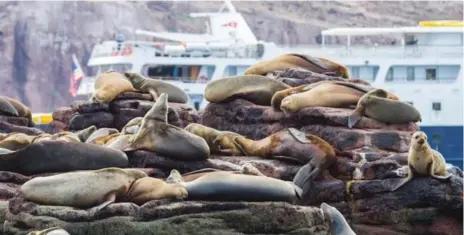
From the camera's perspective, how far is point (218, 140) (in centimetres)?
1296

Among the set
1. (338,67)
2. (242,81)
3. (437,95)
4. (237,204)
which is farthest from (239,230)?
(437,95)

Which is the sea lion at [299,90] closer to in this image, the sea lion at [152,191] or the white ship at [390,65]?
the sea lion at [152,191]

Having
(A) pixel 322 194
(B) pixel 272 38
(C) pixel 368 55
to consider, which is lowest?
(B) pixel 272 38

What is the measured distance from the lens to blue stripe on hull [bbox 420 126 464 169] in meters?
38.6

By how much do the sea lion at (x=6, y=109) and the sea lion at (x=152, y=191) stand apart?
8.35 metres

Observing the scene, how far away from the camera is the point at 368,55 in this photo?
4075 cm

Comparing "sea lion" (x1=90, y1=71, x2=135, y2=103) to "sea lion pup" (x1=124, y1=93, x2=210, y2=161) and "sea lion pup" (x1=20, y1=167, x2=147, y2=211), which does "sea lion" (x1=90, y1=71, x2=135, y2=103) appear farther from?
"sea lion pup" (x1=20, y1=167, x2=147, y2=211)

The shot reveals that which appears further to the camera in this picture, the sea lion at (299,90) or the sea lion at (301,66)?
the sea lion at (301,66)

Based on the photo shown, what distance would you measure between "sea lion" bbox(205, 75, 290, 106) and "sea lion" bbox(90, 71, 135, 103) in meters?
1.92

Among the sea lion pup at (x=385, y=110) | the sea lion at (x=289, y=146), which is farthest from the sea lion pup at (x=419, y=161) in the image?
the sea lion pup at (x=385, y=110)

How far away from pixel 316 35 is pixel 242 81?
62.3 metres

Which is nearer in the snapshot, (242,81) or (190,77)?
(242,81)

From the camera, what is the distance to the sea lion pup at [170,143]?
1116 centimetres

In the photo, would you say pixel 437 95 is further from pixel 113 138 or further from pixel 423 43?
pixel 113 138
